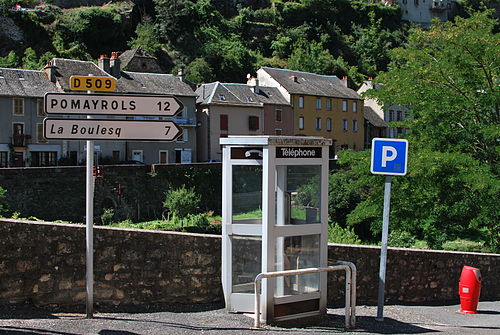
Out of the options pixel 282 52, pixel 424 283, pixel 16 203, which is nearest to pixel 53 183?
pixel 16 203

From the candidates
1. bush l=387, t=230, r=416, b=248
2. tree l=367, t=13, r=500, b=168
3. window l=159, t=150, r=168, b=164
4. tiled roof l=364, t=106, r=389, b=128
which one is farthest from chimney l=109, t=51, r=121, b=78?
tree l=367, t=13, r=500, b=168

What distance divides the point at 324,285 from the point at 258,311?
1.12m

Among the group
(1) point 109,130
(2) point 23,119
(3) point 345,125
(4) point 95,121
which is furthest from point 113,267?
(3) point 345,125

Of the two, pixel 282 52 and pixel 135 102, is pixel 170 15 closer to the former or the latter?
pixel 282 52

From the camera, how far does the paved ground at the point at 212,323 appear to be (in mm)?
6824

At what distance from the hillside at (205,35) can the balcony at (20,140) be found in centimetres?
1416

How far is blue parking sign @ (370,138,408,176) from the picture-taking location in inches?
345

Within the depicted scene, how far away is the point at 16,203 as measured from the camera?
3431 centimetres

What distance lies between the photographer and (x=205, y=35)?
75.4 metres

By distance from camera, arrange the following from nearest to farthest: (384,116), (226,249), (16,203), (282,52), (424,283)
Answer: (226,249)
(424,283)
(16,203)
(384,116)
(282,52)

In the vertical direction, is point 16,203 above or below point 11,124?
below

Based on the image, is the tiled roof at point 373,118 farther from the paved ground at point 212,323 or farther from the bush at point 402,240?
the paved ground at point 212,323

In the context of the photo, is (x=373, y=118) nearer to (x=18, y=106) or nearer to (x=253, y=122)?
(x=253, y=122)

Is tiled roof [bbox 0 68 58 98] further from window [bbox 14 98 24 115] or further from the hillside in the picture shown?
the hillside
